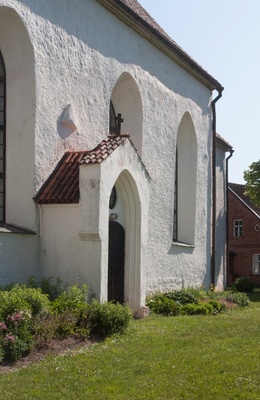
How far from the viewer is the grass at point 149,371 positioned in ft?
23.5

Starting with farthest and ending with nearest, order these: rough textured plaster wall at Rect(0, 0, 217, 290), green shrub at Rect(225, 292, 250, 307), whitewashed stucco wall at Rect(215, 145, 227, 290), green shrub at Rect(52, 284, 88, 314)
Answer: whitewashed stucco wall at Rect(215, 145, 227, 290)
green shrub at Rect(225, 292, 250, 307)
rough textured plaster wall at Rect(0, 0, 217, 290)
green shrub at Rect(52, 284, 88, 314)

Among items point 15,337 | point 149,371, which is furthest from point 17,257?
point 149,371

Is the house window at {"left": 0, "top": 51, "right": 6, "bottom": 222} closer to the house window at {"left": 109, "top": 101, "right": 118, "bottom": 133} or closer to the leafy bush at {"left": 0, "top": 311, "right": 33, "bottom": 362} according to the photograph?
the leafy bush at {"left": 0, "top": 311, "right": 33, "bottom": 362}

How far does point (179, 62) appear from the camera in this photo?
20125 mm

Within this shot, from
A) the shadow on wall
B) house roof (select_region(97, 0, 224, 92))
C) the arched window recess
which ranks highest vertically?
house roof (select_region(97, 0, 224, 92))

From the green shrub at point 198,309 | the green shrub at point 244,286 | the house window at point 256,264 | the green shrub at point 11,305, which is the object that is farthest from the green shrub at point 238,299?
the house window at point 256,264

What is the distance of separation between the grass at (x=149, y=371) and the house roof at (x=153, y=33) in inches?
351

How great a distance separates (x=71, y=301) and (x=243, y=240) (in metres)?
34.6

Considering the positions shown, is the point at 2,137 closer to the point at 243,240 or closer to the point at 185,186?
the point at 185,186

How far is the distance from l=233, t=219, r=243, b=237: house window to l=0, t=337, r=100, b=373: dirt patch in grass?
3491 centimetres

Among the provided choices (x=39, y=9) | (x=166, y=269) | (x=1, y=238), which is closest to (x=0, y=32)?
(x=39, y=9)

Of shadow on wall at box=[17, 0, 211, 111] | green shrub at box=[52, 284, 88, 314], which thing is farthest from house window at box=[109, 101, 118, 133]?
green shrub at box=[52, 284, 88, 314]

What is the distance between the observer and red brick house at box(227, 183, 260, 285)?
4331 cm

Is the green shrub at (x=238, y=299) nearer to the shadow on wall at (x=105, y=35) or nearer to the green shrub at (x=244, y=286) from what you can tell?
the shadow on wall at (x=105, y=35)
